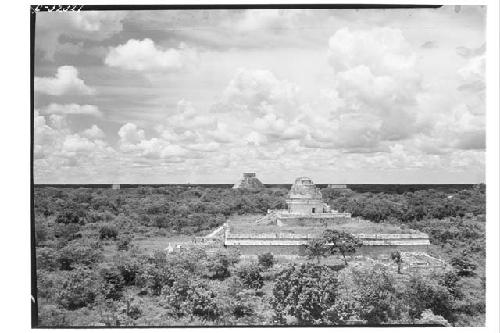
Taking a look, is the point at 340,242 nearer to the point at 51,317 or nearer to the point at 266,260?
the point at 266,260

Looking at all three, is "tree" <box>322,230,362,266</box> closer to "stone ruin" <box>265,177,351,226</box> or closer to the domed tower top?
the domed tower top

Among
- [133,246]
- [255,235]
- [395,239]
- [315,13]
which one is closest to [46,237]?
[133,246]

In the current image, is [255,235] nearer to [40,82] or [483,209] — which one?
[483,209]

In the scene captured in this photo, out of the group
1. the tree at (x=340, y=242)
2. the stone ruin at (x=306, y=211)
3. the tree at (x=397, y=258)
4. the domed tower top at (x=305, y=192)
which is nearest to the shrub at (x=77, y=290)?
the tree at (x=340, y=242)

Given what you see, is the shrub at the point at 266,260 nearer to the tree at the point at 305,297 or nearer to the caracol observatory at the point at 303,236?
the caracol observatory at the point at 303,236

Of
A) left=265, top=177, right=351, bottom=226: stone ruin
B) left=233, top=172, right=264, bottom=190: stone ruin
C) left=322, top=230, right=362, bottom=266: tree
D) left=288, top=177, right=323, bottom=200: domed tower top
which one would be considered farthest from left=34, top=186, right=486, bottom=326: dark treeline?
left=265, top=177, right=351, bottom=226: stone ruin

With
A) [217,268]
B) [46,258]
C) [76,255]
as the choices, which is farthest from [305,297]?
[46,258]
